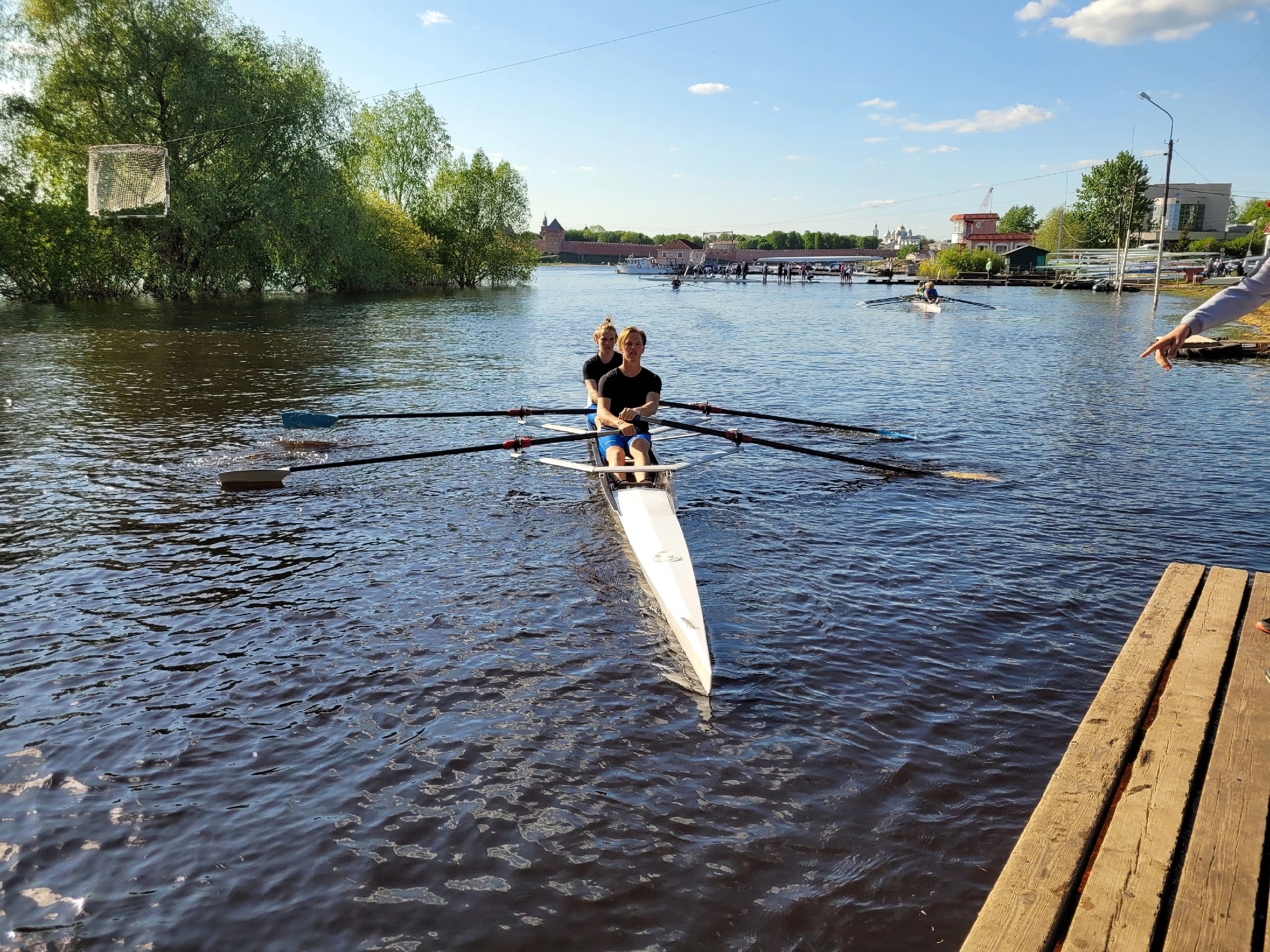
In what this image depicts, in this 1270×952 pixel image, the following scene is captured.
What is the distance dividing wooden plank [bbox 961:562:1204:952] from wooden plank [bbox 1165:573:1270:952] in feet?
1.21

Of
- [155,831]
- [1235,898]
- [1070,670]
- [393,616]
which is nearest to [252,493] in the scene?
[393,616]

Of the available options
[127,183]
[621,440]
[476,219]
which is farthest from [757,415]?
[476,219]

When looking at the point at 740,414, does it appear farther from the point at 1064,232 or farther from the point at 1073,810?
the point at 1064,232

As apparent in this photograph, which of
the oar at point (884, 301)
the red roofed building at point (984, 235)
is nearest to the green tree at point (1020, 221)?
the red roofed building at point (984, 235)

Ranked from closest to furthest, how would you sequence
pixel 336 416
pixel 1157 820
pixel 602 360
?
pixel 1157 820 → pixel 602 360 → pixel 336 416

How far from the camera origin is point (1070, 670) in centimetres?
671

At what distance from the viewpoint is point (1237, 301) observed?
175 inches

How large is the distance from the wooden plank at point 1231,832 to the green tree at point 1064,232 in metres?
136

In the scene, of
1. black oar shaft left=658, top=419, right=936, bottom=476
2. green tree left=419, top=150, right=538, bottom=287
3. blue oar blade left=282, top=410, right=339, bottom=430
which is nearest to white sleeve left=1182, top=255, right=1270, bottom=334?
black oar shaft left=658, top=419, right=936, bottom=476

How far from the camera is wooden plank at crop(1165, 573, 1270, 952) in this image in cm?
306

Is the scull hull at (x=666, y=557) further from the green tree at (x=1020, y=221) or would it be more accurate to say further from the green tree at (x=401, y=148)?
the green tree at (x=1020, y=221)

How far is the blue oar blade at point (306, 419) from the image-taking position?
47.5 ft

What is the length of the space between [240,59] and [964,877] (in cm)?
4709

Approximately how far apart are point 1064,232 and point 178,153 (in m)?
138
